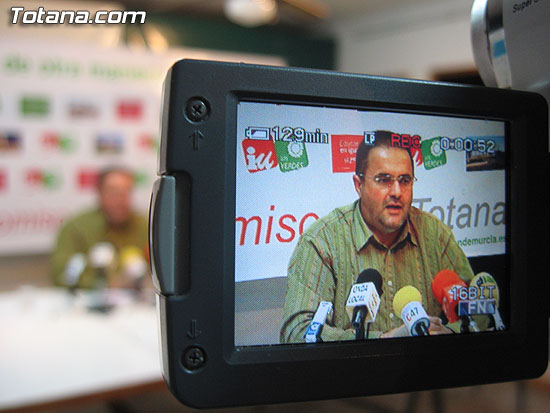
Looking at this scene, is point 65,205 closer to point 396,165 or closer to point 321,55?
point 321,55

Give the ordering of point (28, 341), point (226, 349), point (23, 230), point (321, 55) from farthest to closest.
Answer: point (321, 55) → point (23, 230) → point (28, 341) → point (226, 349)

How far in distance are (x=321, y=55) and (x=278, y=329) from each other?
4330 mm

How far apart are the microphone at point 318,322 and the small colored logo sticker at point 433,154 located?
0.15m

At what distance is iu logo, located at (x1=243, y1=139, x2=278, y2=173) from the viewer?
0.45 m

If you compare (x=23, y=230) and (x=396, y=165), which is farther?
(x=23, y=230)

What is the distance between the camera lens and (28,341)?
6.37 feet

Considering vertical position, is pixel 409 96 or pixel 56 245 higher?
pixel 409 96

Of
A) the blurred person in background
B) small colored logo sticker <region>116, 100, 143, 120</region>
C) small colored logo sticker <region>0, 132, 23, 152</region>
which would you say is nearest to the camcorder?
the blurred person in background

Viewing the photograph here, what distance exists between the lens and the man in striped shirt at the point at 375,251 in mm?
469

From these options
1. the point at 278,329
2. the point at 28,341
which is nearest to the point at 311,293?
the point at 278,329

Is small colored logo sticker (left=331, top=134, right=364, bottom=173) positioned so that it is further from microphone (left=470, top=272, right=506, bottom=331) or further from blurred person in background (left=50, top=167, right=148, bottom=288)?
blurred person in background (left=50, top=167, right=148, bottom=288)

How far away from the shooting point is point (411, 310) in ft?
1.64

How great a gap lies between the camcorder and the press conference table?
48.6 inches

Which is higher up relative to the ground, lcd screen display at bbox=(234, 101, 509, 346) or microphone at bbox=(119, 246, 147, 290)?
lcd screen display at bbox=(234, 101, 509, 346)
